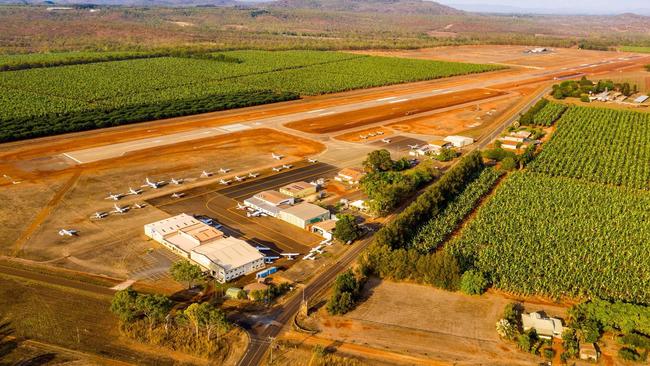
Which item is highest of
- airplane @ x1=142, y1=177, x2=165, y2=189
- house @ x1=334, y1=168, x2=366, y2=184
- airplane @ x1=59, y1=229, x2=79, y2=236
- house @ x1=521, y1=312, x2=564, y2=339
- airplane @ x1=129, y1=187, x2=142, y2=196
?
house @ x1=334, y1=168, x2=366, y2=184

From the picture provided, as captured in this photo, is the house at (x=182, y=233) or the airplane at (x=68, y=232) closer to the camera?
the house at (x=182, y=233)

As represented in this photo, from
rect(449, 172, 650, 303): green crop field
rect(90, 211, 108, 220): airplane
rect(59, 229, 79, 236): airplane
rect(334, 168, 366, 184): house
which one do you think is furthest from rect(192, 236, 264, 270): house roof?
rect(334, 168, 366, 184): house

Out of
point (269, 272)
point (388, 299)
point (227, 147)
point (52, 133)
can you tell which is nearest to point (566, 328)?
point (388, 299)

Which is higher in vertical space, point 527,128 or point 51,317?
point 527,128

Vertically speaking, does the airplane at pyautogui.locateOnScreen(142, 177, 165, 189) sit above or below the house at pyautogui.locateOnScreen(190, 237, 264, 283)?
above

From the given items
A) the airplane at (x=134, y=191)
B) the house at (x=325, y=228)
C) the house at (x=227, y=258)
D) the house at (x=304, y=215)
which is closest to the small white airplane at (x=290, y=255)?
the house at (x=227, y=258)

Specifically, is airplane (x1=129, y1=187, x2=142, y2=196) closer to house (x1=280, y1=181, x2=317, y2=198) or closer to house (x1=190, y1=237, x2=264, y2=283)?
house (x1=280, y1=181, x2=317, y2=198)

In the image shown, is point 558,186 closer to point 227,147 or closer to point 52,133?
point 227,147

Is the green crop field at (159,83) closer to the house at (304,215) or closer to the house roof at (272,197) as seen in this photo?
the house roof at (272,197)
